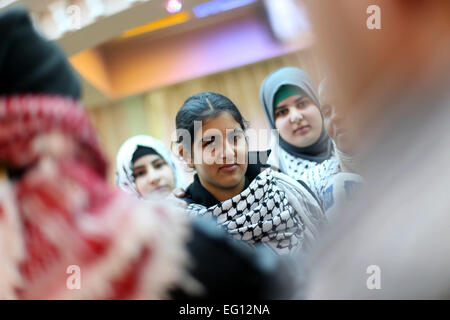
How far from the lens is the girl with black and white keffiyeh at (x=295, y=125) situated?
0.73 m

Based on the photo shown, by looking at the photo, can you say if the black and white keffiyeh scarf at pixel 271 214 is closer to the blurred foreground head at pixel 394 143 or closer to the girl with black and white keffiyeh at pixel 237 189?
the girl with black and white keffiyeh at pixel 237 189

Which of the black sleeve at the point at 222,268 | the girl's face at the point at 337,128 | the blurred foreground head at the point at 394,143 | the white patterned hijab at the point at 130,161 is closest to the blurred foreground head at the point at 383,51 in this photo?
the blurred foreground head at the point at 394,143

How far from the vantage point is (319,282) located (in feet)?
1.85

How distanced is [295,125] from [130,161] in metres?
0.36

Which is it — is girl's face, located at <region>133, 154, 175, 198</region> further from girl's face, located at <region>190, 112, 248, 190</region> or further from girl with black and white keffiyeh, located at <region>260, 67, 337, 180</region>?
girl with black and white keffiyeh, located at <region>260, 67, 337, 180</region>

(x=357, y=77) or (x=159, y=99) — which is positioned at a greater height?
(x=159, y=99)

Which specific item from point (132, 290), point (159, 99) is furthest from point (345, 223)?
point (159, 99)

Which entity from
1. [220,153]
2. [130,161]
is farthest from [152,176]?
[220,153]

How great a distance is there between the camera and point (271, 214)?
0.70m

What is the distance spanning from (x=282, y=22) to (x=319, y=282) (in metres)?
0.55

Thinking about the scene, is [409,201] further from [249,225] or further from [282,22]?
[282,22]

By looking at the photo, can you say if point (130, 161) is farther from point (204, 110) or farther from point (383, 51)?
point (383, 51)

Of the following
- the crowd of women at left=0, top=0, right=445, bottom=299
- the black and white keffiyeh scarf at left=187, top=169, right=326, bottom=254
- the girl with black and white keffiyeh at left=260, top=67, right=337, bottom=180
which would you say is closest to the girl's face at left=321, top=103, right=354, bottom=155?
the girl with black and white keffiyeh at left=260, top=67, right=337, bottom=180

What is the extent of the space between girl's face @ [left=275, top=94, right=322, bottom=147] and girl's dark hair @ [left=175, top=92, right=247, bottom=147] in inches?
3.3
